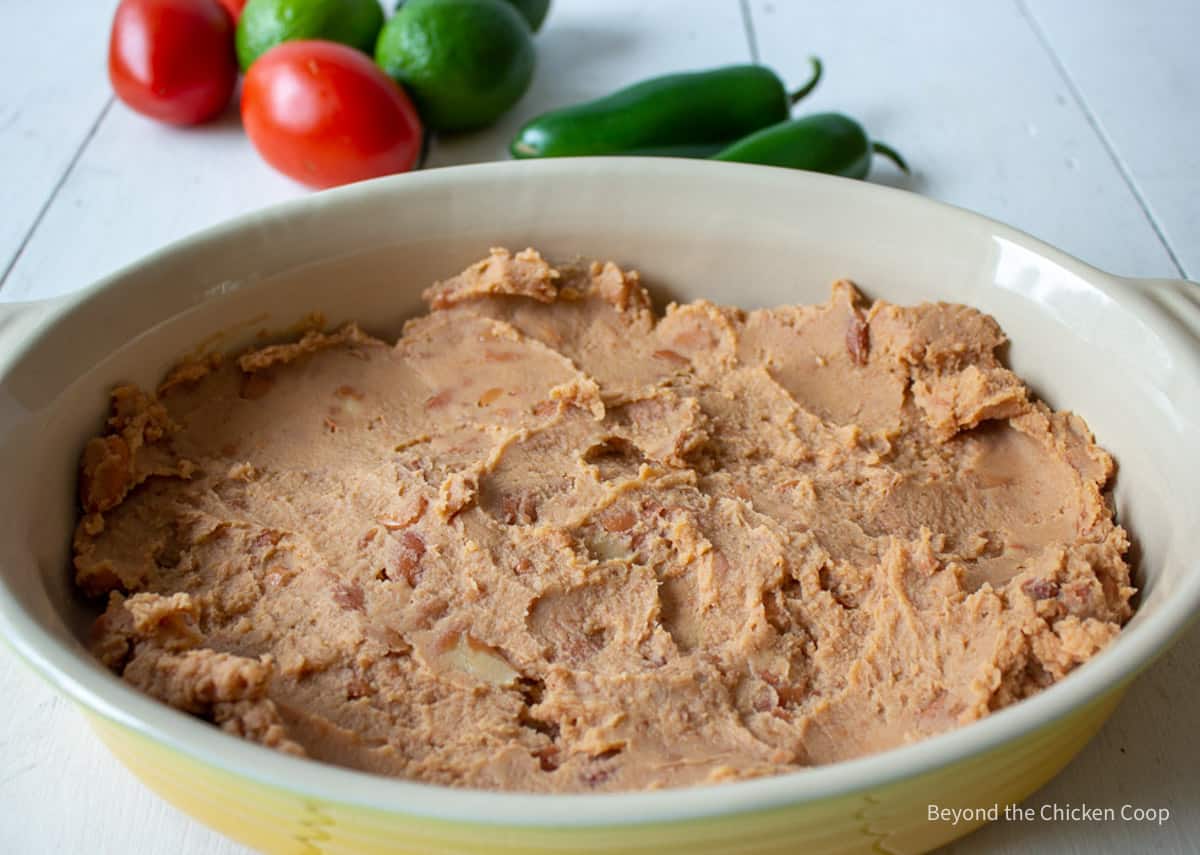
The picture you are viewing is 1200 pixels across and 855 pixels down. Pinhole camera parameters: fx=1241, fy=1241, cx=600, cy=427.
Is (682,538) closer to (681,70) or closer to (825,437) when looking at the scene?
(825,437)

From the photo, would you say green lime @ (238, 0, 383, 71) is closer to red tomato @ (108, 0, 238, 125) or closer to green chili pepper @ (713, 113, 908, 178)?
red tomato @ (108, 0, 238, 125)

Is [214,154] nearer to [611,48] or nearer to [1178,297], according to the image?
[611,48]

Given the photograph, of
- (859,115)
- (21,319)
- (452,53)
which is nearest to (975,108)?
(859,115)

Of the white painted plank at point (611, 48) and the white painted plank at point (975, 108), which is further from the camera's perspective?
the white painted plank at point (611, 48)

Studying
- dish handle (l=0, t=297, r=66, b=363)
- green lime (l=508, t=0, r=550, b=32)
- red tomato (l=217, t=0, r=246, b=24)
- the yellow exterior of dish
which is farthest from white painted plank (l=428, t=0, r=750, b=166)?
the yellow exterior of dish

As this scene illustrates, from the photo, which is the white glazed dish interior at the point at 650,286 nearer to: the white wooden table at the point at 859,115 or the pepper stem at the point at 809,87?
the white wooden table at the point at 859,115

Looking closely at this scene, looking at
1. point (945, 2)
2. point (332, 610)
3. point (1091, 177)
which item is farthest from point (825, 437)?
Result: point (945, 2)

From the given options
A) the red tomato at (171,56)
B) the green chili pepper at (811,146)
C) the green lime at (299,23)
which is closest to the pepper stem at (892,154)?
the green chili pepper at (811,146)
